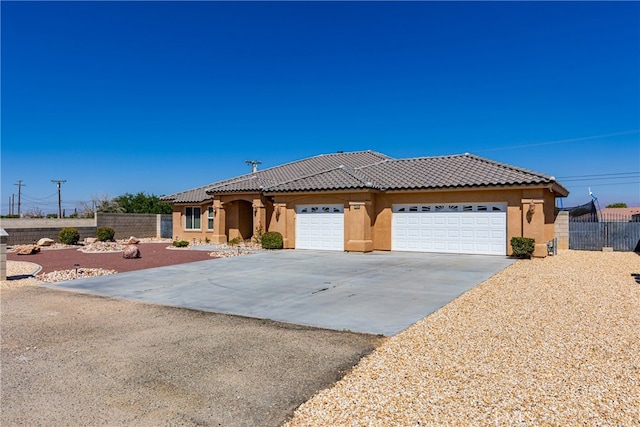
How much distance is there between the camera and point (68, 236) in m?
26.7

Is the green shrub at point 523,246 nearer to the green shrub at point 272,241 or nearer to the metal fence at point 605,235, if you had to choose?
the metal fence at point 605,235

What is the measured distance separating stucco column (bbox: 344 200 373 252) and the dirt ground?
13.1 meters

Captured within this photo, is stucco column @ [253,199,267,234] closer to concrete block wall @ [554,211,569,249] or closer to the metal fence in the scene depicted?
concrete block wall @ [554,211,569,249]

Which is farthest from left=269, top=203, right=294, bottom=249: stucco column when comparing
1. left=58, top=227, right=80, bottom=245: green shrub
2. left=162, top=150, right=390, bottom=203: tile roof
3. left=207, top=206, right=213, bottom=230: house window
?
left=58, top=227, right=80, bottom=245: green shrub

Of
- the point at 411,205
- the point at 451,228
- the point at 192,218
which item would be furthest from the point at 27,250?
the point at 451,228

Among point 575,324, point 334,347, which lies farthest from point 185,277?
point 575,324

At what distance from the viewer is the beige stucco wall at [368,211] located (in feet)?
59.7

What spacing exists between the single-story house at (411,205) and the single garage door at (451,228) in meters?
0.04

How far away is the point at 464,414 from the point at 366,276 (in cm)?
892

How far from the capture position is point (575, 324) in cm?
724

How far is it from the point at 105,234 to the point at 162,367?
26626 mm

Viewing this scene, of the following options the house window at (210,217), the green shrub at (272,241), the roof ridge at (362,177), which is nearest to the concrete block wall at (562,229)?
the roof ridge at (362,177)

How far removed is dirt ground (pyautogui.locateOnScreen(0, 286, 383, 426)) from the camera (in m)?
4.18

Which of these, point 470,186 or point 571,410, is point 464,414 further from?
point 470,186
